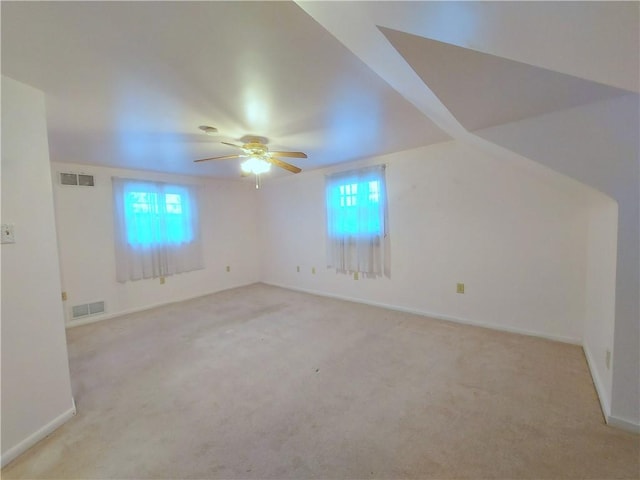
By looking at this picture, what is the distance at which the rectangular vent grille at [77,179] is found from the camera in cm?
352

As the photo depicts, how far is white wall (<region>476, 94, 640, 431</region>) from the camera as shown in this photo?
1.50m

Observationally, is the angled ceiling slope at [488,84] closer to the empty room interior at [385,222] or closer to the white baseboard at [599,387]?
the empty room interior at [385,222]

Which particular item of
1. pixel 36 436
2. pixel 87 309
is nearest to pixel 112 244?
pixel 87 309

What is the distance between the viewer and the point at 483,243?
3070 mm

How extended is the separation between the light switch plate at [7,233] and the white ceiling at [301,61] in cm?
82

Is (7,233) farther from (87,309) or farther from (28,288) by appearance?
(87,309)

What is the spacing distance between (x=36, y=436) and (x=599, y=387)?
347 centimetres

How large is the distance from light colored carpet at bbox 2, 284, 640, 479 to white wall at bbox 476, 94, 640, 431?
28 cm

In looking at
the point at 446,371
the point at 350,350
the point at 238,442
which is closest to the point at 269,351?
the point at 350,350

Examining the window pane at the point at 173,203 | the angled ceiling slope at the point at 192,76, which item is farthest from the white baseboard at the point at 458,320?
the window pane at the point at 173,203

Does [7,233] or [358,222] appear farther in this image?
[358,222]

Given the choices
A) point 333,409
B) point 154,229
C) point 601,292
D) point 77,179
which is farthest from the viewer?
point 154,229

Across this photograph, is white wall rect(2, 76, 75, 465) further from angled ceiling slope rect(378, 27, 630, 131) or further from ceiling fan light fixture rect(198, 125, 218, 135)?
angled ceiling slope rect(378, 27, 630, 131)

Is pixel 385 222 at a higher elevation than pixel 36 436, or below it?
higher
